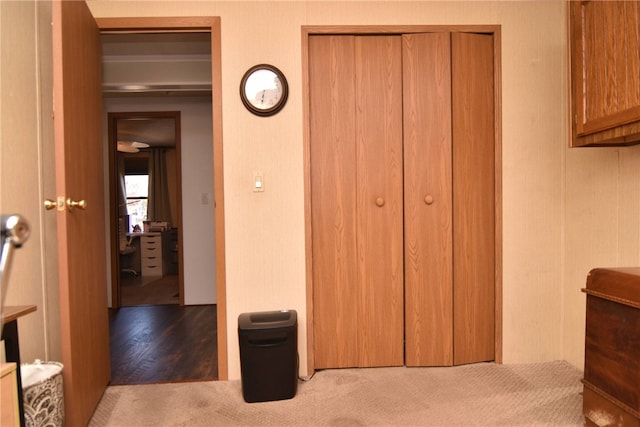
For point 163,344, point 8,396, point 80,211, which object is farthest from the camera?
point 163,344

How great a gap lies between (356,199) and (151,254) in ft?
16.5

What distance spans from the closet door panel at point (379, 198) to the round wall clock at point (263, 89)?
457 mm

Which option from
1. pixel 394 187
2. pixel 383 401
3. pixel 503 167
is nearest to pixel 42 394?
pixel 383 401

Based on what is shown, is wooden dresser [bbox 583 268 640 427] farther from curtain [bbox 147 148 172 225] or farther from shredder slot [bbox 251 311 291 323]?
curtain [bbox 147 148 172 225]

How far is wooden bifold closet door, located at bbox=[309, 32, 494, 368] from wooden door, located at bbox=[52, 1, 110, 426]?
1165 mm

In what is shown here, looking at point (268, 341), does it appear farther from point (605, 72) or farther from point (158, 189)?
point (158, 189)

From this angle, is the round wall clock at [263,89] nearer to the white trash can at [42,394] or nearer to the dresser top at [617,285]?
the white trash can at [42,394]

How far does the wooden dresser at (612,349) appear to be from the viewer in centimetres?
148

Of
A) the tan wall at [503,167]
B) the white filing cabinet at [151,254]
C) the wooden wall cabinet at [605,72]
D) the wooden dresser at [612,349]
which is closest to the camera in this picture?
the wooden dresser at [612,349]

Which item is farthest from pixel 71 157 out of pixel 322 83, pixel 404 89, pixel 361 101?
pixel 404 89

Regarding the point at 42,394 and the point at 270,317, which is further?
the point at 270,317

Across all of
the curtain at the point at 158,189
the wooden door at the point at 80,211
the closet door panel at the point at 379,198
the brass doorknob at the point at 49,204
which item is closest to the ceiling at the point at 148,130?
the curtain at the point at 158,189

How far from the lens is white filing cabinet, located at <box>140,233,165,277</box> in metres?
6.41

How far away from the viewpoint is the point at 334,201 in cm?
240
